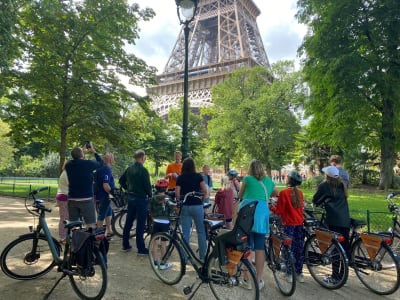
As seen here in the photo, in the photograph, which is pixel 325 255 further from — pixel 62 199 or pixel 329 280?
pixel 62 199

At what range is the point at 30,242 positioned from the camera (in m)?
4.50

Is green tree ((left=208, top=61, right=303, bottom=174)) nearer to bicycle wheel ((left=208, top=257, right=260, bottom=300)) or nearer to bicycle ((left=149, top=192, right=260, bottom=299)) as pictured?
bicycle ((left=149, top=192, right=260, bottom=299))

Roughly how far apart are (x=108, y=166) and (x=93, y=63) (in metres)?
7.86

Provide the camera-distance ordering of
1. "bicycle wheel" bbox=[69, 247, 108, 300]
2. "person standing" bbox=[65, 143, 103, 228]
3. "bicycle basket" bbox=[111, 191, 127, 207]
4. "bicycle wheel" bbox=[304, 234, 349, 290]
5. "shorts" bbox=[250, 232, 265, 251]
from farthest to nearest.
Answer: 1. "bicycle basket" bbox=[111, 191, 127, 207]
2. "person standing" bbox=[65, 143, 103, 228]
3. "bicycle wheel" bbox=[304, 234, 349, 290]
4. "shorts" bbox=[250, 232, 265, 251]
5. "bicycle wheel" bbox=[69, 247, 108, 300]

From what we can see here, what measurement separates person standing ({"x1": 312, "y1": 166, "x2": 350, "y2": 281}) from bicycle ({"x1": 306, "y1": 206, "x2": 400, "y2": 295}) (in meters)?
0.16

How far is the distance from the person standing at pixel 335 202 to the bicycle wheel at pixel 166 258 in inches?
91.0

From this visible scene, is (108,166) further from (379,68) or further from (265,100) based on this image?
(265,100)

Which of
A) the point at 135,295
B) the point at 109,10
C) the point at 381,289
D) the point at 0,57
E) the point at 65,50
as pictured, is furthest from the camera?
the point at 109,10

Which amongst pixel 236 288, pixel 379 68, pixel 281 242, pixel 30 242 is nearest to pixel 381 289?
pixel 281 242

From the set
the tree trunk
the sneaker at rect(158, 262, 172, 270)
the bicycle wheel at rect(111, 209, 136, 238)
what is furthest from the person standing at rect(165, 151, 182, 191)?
the tree trunk

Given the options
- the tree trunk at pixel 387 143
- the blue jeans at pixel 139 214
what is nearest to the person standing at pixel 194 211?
the blue jeans at pixel 139 214

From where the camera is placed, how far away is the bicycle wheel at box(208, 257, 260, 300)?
137 inches

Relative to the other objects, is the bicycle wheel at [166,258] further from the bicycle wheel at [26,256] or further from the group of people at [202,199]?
the bicycle wheel at [26,256]

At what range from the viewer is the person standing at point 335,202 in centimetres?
464
